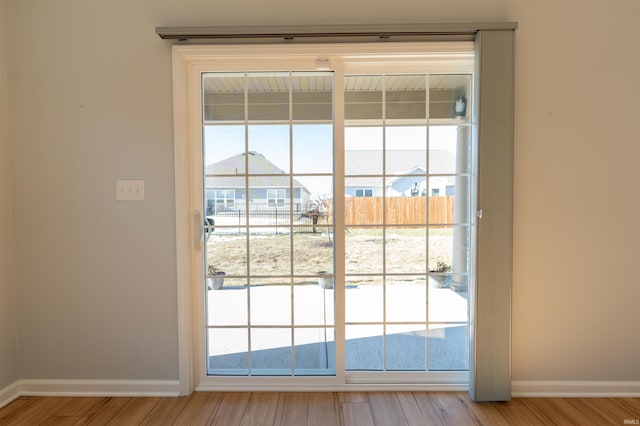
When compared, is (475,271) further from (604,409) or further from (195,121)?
(195,121)

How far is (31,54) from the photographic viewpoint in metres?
1.79

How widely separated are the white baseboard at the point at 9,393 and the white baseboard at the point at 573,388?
2966 mm

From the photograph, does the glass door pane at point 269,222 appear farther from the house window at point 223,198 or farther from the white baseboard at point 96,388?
the white baseboard at point 96,388

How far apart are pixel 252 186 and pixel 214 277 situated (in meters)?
0.62

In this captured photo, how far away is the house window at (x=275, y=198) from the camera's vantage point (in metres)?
1.90

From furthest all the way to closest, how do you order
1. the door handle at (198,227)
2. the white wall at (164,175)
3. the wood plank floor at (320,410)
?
1. the door handle at (198,227)
2. the white wall at (164,175)
3. the wood plank floor at (320,410)

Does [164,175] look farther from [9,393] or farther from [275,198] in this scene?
[9,393]

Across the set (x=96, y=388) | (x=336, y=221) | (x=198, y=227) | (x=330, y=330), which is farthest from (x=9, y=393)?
(x=336, y=221)

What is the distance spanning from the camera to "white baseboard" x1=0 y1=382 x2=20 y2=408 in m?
1.77

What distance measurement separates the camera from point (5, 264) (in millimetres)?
1811

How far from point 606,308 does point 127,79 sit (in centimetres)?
314

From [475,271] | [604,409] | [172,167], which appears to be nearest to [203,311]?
[172,167]

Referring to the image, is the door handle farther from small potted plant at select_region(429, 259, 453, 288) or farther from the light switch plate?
small potted plant at select_region(429, 259, 453, 288)

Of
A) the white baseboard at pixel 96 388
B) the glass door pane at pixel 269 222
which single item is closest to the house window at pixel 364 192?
the glass door pane at pixel 269 222
